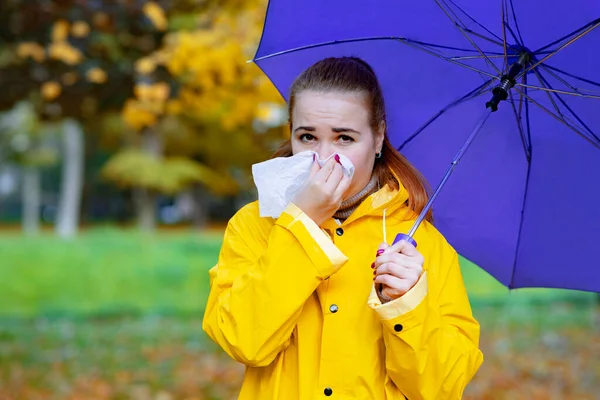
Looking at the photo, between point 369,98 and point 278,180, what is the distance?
361mm

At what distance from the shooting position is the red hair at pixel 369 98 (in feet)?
7.16

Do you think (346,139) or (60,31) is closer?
(346,139)

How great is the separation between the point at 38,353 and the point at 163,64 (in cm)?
377

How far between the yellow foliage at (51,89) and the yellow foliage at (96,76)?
264mm

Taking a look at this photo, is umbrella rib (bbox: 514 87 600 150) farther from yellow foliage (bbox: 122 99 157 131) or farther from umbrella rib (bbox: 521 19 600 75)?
yellow foliage (bbox: 122 99 157 131)

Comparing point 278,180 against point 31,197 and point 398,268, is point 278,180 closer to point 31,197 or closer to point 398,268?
point 398,268

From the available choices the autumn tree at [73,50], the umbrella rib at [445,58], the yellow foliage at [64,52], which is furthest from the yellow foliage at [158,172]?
the umbrella rib at [445,58]

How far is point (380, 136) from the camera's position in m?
2.33

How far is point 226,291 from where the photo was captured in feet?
7.00

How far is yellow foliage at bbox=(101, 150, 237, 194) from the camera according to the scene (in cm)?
2928

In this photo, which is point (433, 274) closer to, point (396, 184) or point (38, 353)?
point (396, 184)

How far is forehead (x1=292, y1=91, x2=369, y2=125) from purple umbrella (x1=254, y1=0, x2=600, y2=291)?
1.51 ft

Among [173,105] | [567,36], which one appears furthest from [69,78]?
[567,36]

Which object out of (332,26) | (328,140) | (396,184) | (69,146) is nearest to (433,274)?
(396,184)
